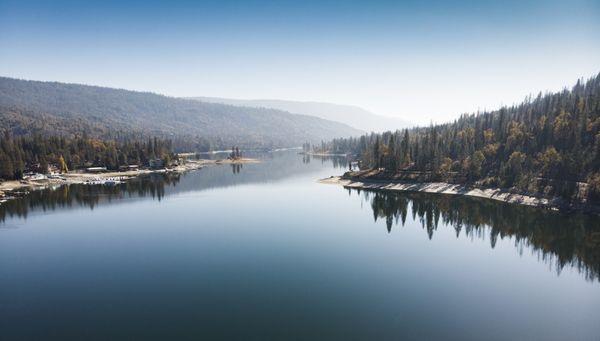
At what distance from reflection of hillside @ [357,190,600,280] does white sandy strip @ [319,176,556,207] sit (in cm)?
479

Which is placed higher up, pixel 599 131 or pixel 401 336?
pixel 599 131

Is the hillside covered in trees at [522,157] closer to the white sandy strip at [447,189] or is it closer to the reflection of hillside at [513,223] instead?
the white sandy strip at [447,189]

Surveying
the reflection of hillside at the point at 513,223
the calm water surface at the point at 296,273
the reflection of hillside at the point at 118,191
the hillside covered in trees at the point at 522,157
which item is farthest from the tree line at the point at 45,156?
the hillside covered in trees at the point at 522,157

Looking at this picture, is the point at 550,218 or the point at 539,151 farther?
the point at 539,151

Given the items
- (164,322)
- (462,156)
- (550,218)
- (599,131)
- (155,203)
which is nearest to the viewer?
(164,322)

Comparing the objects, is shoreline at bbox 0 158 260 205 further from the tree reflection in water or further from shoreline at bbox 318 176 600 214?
shoreline at bbox 318 176 600 214

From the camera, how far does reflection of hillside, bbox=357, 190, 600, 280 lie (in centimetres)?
6438

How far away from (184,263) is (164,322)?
19665 mm

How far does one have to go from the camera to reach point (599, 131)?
11781cm

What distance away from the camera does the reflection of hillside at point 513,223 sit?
6438 centimetres

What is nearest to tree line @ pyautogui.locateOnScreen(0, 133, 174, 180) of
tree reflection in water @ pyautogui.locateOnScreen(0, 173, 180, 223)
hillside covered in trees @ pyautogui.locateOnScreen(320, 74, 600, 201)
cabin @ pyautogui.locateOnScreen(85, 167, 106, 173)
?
cabin @ pyautogui.locateOnScreen(85, 167, 106, 173)

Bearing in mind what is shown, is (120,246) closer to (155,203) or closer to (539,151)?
(155,203)

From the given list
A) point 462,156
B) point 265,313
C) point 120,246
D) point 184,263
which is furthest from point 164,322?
point 462,156

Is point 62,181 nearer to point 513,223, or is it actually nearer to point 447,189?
point 447,189
